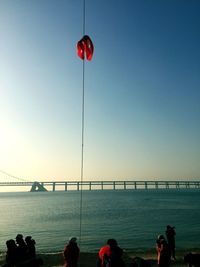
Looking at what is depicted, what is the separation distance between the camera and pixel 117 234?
35969 millimetres

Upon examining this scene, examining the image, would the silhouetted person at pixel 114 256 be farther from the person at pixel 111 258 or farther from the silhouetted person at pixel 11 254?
the silhouetted person at pixel 11 254

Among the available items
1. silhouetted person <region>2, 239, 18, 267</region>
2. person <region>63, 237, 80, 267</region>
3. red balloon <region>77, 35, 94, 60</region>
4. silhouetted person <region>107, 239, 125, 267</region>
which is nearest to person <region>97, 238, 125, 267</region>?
silhouetted person <region>107, 239, 125, 267</region>

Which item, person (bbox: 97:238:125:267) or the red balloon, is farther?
the red balloon

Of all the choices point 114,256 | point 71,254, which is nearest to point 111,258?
point 114,256

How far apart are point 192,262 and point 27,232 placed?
37531mm

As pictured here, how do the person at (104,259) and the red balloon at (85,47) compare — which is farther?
the red balloon at (85,47)

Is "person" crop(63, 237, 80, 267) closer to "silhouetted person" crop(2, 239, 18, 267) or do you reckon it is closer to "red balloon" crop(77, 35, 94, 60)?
"silhouetted person" crop(2, 239, 18, 267)

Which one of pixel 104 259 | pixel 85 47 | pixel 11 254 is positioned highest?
pixel 85 47

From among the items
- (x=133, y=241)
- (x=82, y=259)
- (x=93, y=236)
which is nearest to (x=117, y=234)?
(x=93, y=236)

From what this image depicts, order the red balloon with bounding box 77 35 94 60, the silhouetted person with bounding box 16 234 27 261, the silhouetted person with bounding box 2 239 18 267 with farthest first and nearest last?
the red balloon with bounding box 77 35 94 60, the silhouetted person with bounding box 16 234 27 261, the silhouetted person with bounding box 2 239 18 267

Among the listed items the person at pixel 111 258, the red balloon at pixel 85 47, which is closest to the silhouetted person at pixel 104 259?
the person at pixel 111 258

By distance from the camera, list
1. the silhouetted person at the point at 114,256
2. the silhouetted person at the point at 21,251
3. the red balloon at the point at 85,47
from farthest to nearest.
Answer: the red balloon at the point at 85,47 < the silhouetted person at the point at 21,251 < the silhouetted person at the point at 114,256

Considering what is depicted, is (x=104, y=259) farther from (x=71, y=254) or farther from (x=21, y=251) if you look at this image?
(x=21, y=251)

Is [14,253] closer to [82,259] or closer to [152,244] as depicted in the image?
[82,259]
